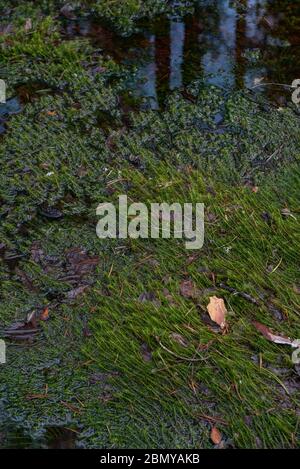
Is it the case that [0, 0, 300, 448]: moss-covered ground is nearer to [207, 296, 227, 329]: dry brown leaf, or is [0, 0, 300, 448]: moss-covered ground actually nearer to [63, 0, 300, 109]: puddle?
[207, 296, 227, 329]: dry brown leaf

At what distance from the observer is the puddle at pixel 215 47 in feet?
15.8

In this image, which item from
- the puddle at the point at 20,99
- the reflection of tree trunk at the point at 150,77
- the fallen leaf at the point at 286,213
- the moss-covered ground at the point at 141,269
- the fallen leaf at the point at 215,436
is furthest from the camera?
the reflection of tree trunk at the point at 150,77

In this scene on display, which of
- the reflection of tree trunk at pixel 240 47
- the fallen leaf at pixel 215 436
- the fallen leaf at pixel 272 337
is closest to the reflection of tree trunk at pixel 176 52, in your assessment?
the reflection of tree trunk at pixel 240 47

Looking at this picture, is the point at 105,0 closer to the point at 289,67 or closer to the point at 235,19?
the point at 235,19

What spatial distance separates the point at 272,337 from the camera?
299 centimetres

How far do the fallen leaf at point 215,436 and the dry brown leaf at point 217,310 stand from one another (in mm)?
568

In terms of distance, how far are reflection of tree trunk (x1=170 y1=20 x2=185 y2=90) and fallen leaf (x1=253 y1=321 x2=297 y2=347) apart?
2.50 m

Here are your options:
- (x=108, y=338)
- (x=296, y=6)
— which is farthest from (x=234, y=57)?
(x=108, y=338)

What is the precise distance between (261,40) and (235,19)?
1.37ft

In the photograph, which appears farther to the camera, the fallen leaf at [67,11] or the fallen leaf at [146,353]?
the fallen leaf at [67,11]

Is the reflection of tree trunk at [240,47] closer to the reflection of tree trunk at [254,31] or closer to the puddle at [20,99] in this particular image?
the reflection of tree trunk at [254,31]

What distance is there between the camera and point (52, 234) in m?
3.72

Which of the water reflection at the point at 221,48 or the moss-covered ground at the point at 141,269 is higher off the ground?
the water reflection at the point at 221,48

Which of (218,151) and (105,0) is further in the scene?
(105,0)
